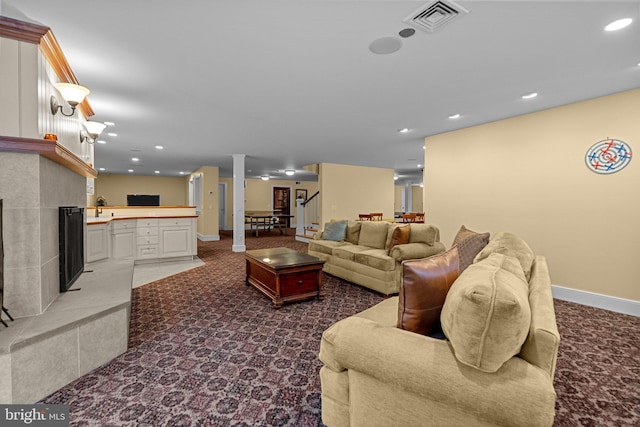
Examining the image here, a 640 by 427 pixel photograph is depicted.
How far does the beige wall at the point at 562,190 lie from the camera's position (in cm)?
334

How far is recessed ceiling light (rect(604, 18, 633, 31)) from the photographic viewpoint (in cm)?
201

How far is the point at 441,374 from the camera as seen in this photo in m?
1.09

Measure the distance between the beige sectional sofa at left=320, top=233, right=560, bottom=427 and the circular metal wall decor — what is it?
3.20 metres

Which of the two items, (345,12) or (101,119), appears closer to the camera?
(345,12)

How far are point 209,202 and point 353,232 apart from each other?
5.94 meters

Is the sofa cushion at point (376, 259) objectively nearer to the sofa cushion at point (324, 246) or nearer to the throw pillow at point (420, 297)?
the sofa cushion at point (324, 246)

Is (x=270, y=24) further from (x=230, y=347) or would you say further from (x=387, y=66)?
(x=230, y=347)

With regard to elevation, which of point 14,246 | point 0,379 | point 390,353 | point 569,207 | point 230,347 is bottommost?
point 230,347

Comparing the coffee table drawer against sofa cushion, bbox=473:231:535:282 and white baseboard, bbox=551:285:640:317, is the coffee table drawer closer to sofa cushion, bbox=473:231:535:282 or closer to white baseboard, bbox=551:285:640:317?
sofa cushion, bbox=473:231:535:282

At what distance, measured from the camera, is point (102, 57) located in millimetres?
2539

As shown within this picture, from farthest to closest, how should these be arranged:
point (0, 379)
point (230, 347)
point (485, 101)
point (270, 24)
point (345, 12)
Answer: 1. point (485, 101)
2. point (230, 347)
3. point (270, 24)
4. point (345, 12)
5. point (0, 379)

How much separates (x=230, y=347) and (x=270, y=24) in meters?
2.59

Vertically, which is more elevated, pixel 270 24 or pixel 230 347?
pixel 270 24

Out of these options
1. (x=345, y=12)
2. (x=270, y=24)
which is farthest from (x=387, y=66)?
(x=270, y=24)
